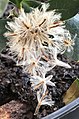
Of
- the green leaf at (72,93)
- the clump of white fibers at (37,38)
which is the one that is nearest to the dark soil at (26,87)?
the green leaf at (72,93)

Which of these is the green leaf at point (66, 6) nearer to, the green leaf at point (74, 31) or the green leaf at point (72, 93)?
the green leaf at point (74, 31)

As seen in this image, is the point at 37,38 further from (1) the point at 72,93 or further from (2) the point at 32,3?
(1) the point at 72,93

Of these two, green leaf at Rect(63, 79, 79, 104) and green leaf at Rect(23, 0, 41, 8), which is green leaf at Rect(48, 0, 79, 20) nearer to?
green leaf at Rect(23, 0, 41, 8)

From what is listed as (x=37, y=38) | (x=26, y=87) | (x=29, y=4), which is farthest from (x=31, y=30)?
(x=26, y=87)

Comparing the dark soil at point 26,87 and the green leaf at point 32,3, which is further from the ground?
the green leaf at point 32,3

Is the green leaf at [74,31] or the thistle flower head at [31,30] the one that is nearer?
the thistle flower head at [31,30]

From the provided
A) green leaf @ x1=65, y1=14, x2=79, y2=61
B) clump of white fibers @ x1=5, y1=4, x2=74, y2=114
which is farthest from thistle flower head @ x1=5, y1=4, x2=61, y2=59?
green leaf @ x1=65, y1=14, x2=79, y2=61

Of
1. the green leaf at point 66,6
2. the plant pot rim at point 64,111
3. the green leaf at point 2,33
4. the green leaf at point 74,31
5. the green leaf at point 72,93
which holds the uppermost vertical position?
the green leaf at point 66,6

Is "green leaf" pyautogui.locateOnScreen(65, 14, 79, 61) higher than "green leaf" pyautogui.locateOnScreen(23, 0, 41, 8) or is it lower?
lower
